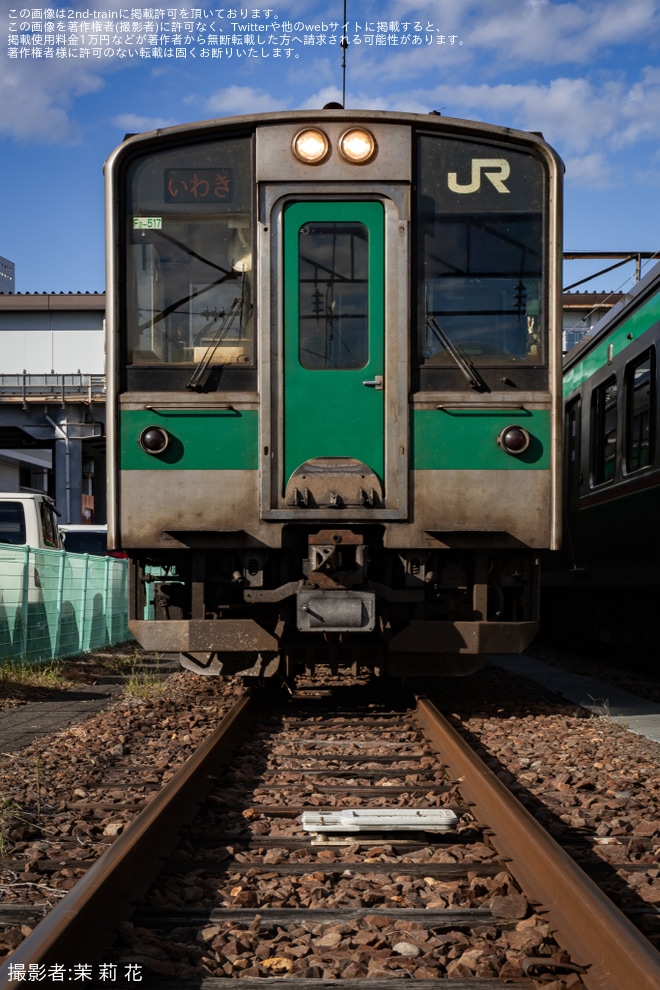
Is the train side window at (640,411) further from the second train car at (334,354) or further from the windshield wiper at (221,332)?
the windshield wiper at (221,332)

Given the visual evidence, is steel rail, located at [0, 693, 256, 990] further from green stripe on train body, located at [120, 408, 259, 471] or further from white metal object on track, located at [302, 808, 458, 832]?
green stripe on train body, located at [120, 408, 259, 471]

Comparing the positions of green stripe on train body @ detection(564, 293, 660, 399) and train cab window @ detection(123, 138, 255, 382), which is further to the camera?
green stripe on train body @ detection(564, 293, 660, 399)

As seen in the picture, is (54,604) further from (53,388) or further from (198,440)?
(53,388)

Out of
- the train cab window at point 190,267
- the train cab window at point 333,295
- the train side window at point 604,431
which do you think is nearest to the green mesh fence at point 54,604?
the train cab window at point 190,267

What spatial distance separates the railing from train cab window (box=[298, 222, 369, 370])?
87.5 feet

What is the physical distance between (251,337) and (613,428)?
5.85m

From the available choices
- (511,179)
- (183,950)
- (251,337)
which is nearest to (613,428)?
(511,179)

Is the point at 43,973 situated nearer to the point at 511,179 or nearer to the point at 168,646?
the point at 168,646

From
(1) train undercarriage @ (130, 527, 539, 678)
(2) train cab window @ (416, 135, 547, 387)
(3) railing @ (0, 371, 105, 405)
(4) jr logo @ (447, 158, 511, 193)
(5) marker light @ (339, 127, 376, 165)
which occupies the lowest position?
(1) train undercarriage @ (130, 527, 539, 678)

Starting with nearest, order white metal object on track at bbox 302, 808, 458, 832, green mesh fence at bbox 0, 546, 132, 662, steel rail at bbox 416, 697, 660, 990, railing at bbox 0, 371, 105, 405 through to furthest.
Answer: steel rail at bbox 416, 697, 660, 990 → white metal object on track at bbox 302, 808, 458, 832 → green mesh fence at bbox 0, 546, 132, 662 → railing at bbox 0, 371, 105, 405

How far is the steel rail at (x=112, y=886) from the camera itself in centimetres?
279

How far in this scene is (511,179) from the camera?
7430mm

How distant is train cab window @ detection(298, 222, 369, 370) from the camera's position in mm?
7312

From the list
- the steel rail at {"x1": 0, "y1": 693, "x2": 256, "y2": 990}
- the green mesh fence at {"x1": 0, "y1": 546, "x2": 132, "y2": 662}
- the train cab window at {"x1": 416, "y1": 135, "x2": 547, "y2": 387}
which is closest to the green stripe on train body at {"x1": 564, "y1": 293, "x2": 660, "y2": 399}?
the train cab window at {"x1": 416, "y1": 135, "x2": 547, "y2": 387}
